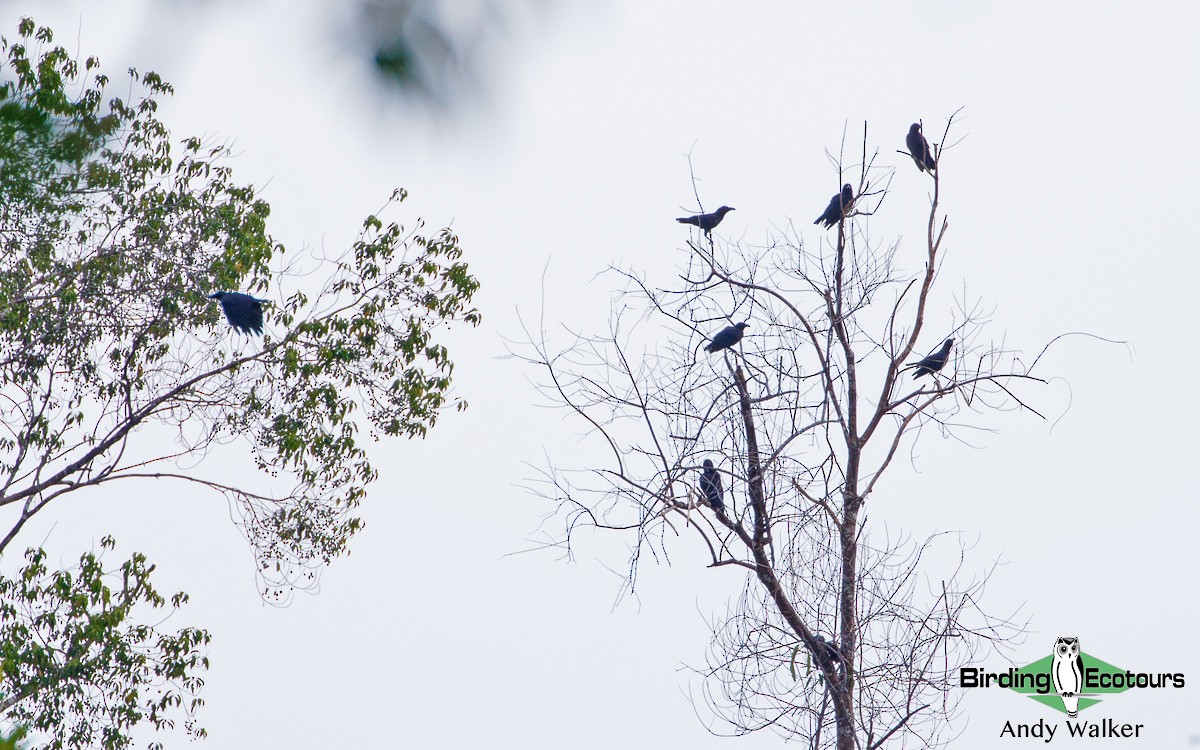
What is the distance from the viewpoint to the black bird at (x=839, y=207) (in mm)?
6648

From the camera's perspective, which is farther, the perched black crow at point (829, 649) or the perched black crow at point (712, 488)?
the perched black crow at point (829, 649)

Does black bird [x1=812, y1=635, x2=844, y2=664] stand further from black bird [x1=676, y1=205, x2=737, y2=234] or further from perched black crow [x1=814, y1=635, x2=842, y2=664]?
black bird [x1=676, y1=205, x2=737, y2=234]

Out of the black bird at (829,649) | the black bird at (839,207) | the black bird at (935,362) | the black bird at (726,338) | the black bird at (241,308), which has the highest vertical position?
the black bird at (241,308)

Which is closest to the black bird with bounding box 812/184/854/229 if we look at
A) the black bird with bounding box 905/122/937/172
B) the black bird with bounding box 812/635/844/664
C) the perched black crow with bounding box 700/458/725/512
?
the black bird with bounding box 905/122/937/172

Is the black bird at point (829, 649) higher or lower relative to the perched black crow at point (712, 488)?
lower

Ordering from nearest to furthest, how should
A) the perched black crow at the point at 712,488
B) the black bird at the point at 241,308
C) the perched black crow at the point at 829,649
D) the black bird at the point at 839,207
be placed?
the perched black crow at the point at 712,488
the perched black crow at the point at 829,649
the black bird at the point at 839,207
the black bird at the point at 241,308

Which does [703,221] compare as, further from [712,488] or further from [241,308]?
[241,308]

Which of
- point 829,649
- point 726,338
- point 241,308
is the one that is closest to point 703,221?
point 726,338

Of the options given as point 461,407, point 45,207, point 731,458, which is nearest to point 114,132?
point 45,207

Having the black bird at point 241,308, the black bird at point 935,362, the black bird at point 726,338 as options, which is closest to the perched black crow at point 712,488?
the black bird at point 726,338

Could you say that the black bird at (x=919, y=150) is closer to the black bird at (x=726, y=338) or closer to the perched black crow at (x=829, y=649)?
the black bird at (x=726, y=338)

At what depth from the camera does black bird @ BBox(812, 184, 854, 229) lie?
21.8ft

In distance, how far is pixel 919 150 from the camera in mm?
6566

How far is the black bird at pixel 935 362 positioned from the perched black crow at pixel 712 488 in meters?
1.34
